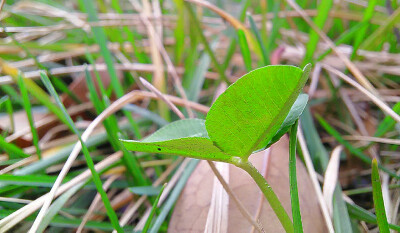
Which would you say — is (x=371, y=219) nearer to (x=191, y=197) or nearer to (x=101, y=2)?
(x=191, y=197)

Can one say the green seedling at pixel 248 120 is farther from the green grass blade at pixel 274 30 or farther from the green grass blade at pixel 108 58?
the green grass blade at pixel 274 30

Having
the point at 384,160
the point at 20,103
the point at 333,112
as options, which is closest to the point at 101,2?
the point at 20,103

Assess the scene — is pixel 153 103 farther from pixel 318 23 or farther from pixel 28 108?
pixel 318 23

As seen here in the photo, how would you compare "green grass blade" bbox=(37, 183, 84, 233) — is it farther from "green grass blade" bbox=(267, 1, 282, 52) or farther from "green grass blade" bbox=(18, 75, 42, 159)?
"green grass blade" bbox=(267, 1, 282, 52)

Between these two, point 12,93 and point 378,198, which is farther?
point 12,93


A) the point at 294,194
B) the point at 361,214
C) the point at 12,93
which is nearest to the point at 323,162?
the point at 361,214

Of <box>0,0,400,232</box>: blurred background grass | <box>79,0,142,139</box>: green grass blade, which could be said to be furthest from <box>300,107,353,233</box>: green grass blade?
<box>79,0,142,139</box>: green grass blade
